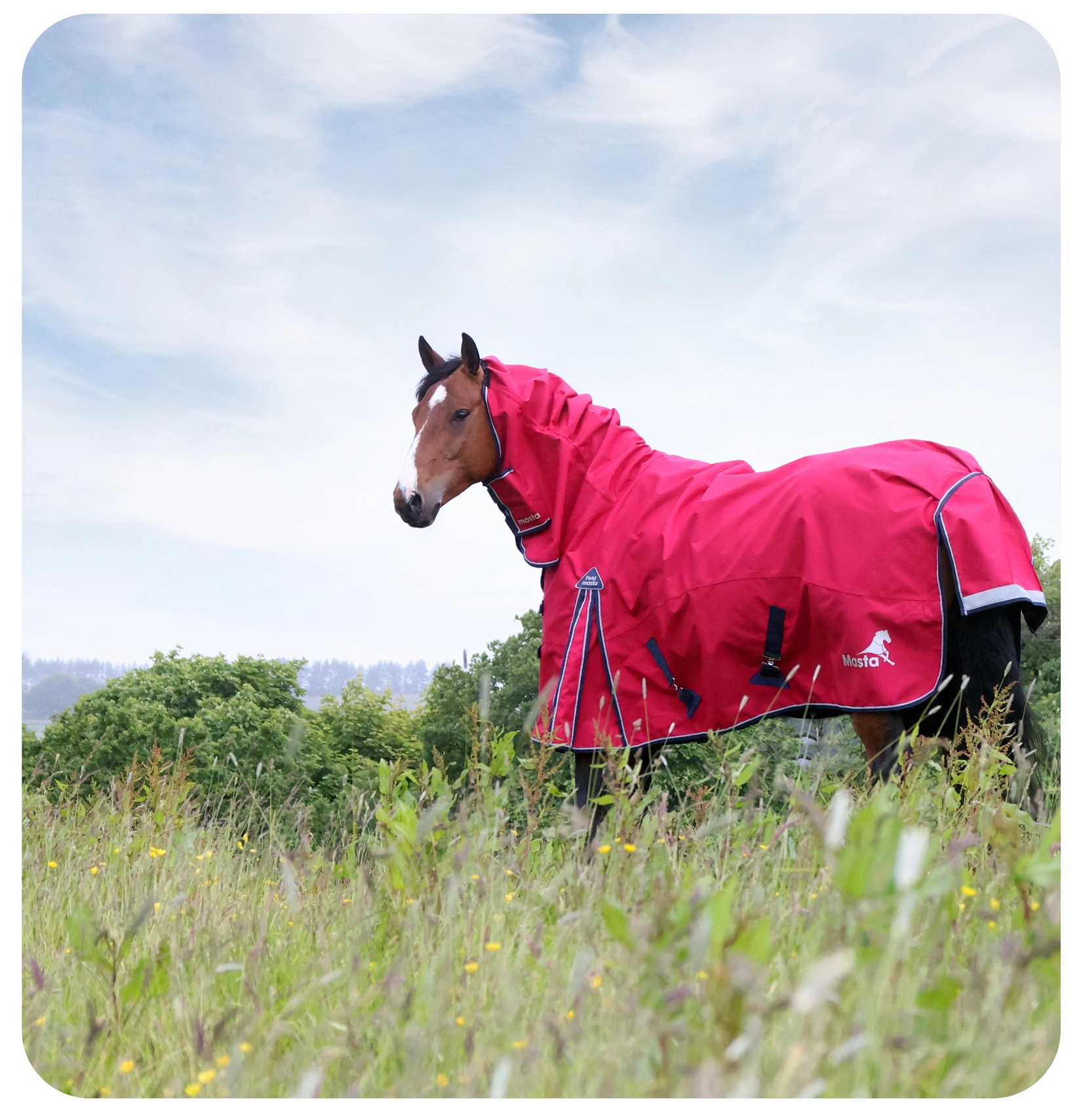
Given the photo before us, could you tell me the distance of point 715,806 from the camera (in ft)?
8.57

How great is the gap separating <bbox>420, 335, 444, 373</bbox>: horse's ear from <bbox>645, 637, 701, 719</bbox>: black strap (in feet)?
6.34

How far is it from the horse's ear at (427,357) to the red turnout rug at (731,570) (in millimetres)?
608

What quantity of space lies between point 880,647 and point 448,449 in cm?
219

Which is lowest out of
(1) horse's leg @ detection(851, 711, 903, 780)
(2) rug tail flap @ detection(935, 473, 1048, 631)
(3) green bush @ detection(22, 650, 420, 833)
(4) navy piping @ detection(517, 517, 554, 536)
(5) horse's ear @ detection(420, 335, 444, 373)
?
(3) green bush @ detection(22, 650, 420, 833)

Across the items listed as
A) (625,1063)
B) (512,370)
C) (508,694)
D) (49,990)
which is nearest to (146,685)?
(508,694)

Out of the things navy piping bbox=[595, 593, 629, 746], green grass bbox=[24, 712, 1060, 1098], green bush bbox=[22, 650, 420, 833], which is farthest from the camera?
green bush bbox=[22, 650, 420, 833]

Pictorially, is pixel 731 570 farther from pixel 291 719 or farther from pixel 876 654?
pixel 291 719

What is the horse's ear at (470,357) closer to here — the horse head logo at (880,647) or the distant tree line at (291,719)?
the horse head logo at (880,647)

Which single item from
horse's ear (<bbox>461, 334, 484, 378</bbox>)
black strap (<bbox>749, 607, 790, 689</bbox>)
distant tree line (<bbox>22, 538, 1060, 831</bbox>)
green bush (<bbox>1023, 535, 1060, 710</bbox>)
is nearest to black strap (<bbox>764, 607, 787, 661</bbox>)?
black strap (<bbox>749, 607, 790, 689</bbox>)

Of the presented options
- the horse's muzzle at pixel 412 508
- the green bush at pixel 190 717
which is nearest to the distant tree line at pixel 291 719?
the green bush at pixel 190 717

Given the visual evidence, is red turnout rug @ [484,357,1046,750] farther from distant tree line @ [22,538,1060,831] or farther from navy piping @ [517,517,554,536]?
distant tree line @ [22,538,1060,831]

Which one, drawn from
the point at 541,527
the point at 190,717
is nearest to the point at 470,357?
the point at 541,527

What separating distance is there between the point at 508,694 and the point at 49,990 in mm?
10352

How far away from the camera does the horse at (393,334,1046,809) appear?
329cm
